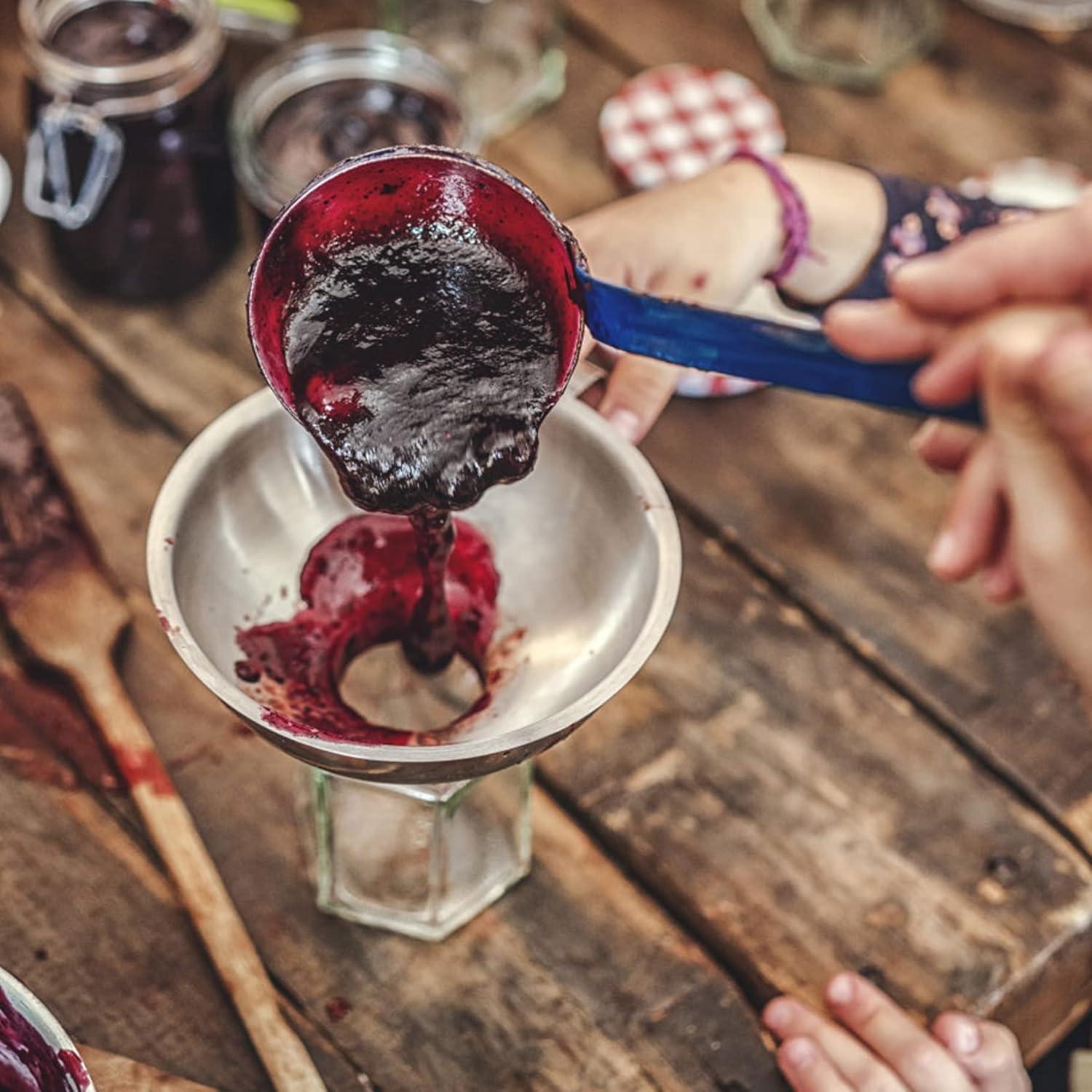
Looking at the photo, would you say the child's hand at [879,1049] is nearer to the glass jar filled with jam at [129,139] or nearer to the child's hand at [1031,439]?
the child's hand at [1031,439]

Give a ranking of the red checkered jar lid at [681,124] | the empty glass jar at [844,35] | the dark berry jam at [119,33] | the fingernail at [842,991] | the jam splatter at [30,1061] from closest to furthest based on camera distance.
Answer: the jam splatter at [30,1061], the fingernail at [842,991], the dark berry jam at [119,33], the red checkered jar lid at [681,124], the empty glass jar at [844,35]

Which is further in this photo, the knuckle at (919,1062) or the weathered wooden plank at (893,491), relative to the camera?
the weathered wooden plank at (893,491)

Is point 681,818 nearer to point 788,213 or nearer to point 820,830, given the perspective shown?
point 820,830

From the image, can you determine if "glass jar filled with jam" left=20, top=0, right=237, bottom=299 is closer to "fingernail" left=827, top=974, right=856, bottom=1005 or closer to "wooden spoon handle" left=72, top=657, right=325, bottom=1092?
"wooden spoon handle" left=72, top=657, right=325, bottom=1092

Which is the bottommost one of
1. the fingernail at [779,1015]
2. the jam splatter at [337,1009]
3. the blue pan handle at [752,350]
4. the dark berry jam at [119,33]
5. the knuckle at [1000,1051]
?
the knuckle at [1000,1051]

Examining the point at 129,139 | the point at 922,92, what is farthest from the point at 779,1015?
the point at 922,92

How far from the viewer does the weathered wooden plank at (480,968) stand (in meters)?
0.87

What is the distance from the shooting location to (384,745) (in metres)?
0.73

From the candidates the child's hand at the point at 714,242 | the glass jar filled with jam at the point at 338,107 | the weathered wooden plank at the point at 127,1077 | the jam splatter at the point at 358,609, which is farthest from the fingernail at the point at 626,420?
the weathered wooden plank at the point at 127,1077

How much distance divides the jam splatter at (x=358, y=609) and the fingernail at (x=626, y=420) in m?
0.12

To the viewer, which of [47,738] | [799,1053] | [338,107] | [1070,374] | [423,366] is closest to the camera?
[1070,374]

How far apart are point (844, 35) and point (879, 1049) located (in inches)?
41.7

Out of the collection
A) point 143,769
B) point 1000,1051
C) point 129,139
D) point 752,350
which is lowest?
point 1000,1051

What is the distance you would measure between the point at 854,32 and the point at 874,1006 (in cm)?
104
